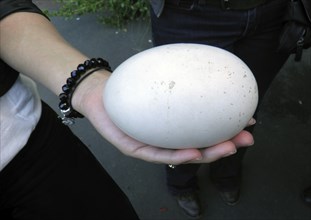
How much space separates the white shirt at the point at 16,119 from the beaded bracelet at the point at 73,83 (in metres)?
0.07

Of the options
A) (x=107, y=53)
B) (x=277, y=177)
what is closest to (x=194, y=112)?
(x=277, y=177)

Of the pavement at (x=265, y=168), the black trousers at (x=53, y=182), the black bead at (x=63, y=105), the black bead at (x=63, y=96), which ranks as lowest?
the pavement at (x=265, y=168)

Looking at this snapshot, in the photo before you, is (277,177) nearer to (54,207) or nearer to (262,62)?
(262,62)

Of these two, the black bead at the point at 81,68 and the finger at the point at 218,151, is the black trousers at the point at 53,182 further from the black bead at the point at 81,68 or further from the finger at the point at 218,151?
the finger at the point at 218,151

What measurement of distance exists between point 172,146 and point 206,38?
458 millimetres

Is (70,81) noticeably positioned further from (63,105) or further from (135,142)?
(135,142)

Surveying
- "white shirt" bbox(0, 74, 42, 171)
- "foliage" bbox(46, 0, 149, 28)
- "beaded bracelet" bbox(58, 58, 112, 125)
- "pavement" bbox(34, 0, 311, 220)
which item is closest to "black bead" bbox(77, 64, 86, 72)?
"beaded bracelet" bbox(58, 58, 112, 125)

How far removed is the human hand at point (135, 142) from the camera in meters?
0.73

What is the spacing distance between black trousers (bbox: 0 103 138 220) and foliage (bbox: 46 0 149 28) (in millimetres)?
1939

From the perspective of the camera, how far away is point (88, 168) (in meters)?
0.92

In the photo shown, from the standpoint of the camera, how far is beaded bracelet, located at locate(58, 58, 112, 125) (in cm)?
80

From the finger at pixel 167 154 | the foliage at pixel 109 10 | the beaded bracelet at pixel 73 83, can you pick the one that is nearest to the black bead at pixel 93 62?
the beaded bracelet at pixel 73 83

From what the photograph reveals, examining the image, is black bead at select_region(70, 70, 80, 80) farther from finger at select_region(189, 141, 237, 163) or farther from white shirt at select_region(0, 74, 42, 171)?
finger at select_region(189, 141, 237, 163)

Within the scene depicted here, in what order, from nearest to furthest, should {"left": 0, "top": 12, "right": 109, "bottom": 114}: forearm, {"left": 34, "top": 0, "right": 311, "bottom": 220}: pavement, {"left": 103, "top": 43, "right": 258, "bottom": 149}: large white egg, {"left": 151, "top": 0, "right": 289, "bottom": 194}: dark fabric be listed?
{"left": 103, "top": 43, "right": 258, "bottom": 149}: large white egg < {"left": 0, "top": 12, "right": 109, "bottom": 114}: forearm < {"left": 151, "top": 0, "right": 289, "bottom": 194}: dark fabric < {"left": 34, "top": 0, "right": 311, "bottom": 220}: pavement
